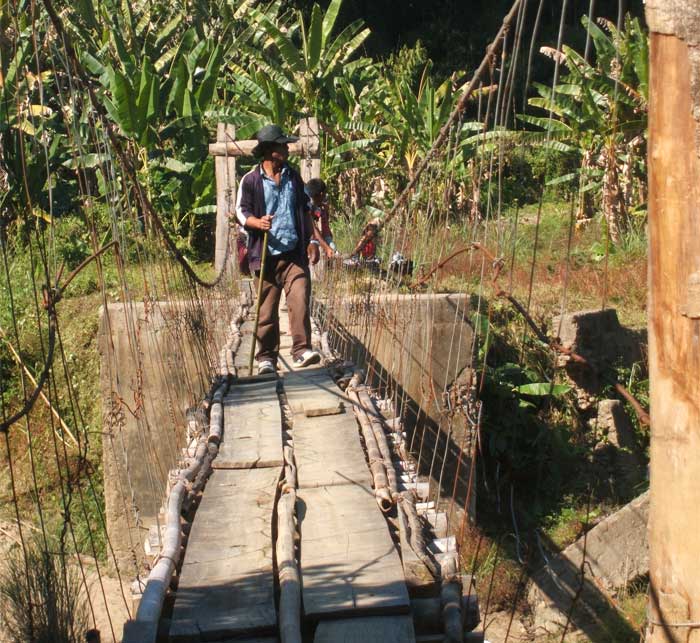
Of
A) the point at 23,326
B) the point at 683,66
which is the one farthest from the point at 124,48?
the point at 683,66

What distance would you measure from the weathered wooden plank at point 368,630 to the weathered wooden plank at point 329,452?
0.79m

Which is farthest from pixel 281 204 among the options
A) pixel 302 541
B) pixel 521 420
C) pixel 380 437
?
pixel 521 420

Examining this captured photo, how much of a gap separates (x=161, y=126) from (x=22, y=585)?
7.52 metres

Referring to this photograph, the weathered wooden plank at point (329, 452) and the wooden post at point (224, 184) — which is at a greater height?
the wooden post at point (224, 184)

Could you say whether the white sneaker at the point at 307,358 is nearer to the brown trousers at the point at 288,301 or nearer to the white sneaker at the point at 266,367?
the brown trousers at the point at 288,301

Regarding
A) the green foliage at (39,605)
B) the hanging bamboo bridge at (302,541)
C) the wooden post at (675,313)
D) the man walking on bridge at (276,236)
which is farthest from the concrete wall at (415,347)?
the wooden post at (675,313)

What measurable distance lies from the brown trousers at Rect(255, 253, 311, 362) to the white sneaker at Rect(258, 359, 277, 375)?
33 millimetres

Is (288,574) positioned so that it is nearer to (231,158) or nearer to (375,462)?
(375,462)

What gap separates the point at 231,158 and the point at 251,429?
4.28 metres

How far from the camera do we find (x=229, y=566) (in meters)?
2.17

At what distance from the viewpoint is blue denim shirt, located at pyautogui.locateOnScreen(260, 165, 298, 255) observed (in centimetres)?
396

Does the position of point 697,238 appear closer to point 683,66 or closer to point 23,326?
point 683,66

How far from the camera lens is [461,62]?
468 inches

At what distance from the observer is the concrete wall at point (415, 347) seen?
530cm
